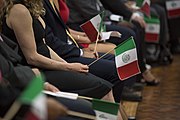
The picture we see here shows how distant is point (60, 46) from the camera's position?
3.33m

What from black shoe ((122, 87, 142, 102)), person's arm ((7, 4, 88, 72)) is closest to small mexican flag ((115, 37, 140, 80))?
person's arm ((7, 4, 88, 72))

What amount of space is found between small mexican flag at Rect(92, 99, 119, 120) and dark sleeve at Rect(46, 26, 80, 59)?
1.00 metres

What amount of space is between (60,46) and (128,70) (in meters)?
0.53

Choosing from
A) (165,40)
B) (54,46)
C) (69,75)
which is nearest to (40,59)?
(69,75)

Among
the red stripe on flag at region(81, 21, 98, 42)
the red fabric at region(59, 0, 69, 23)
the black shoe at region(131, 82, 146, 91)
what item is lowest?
the black shoe at region(131, 82, 146, 91)

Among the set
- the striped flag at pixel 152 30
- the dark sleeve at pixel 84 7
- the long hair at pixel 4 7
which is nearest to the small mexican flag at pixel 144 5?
the dark sleeve at pixel 84 7

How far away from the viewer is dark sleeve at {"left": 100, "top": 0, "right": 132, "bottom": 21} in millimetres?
4633

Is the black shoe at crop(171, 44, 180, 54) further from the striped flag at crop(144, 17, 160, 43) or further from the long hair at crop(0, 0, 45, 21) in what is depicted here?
the long hair at crop(0, 0, 45, 21)

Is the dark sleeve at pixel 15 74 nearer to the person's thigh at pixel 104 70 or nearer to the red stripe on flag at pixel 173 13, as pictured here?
the person's thigh at pixel 104 70

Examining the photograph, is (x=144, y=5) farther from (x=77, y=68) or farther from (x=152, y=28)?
(x=77, y=68)

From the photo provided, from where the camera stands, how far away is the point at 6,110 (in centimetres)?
227

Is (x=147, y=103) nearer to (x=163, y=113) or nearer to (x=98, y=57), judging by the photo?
(x=163, y=113)

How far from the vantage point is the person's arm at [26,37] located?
2744mm

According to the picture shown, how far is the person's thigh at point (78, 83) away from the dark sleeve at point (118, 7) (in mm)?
1858
